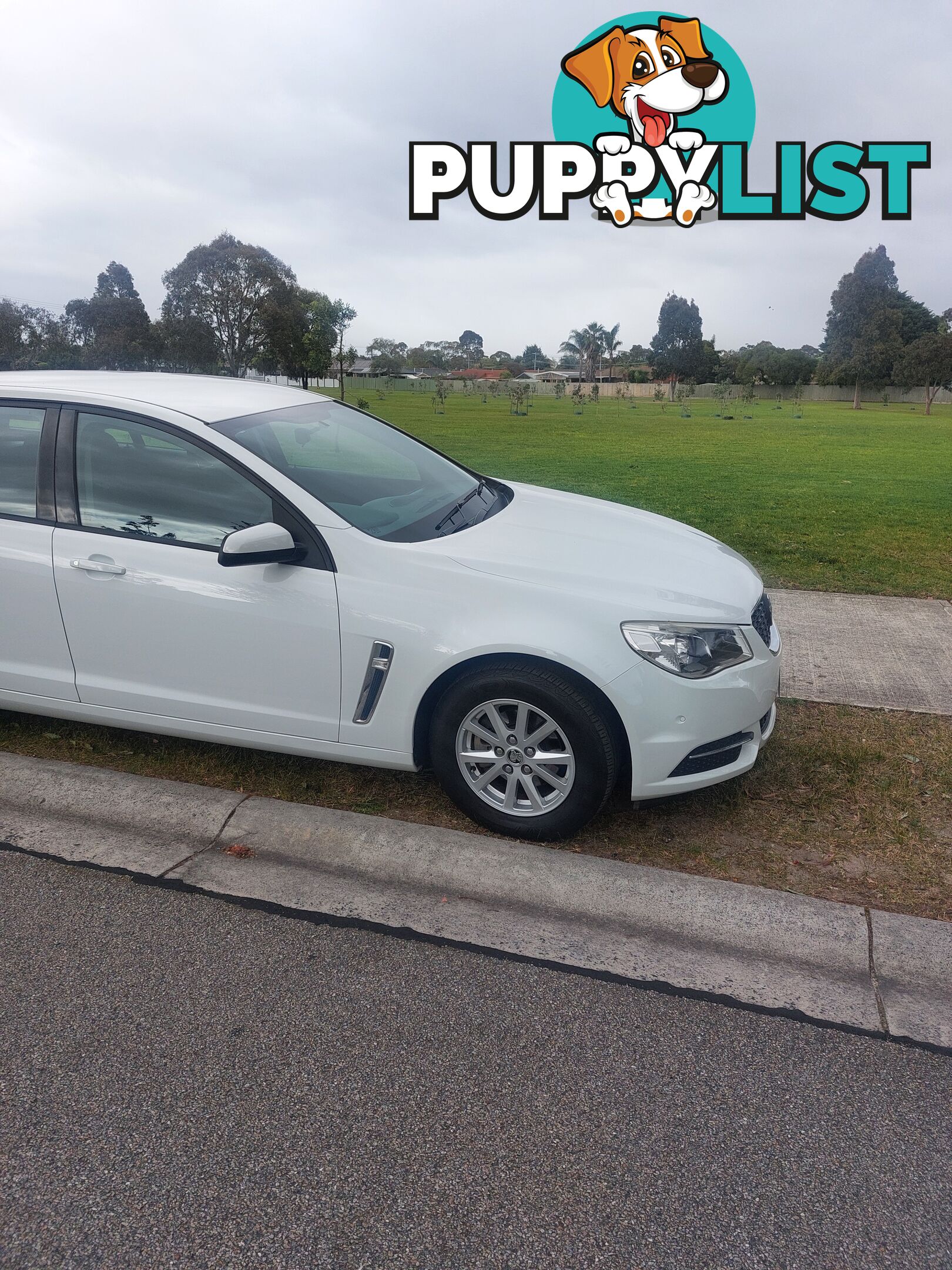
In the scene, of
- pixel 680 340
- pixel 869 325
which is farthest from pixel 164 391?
pixel 680 340

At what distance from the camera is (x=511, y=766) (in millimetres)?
3445

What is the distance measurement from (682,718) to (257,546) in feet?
5.31

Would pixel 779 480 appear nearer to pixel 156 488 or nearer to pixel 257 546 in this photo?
pixel 156 488

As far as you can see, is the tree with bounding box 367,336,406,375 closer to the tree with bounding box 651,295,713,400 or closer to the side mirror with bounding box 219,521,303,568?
the tree with bounding box 651,295,713,400

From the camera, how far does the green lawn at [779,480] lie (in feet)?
26.9

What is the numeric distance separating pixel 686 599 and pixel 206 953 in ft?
6.60

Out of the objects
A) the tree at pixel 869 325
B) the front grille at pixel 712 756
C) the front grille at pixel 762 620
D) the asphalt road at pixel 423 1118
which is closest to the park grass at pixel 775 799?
the front grille at pixel 712 756

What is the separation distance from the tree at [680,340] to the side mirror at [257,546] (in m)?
121

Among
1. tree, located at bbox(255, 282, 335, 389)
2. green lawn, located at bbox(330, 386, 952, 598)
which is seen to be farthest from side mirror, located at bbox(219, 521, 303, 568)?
tree, located at bbox(255, 282, 335, 389)

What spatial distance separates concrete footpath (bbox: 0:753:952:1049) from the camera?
9.13 feet

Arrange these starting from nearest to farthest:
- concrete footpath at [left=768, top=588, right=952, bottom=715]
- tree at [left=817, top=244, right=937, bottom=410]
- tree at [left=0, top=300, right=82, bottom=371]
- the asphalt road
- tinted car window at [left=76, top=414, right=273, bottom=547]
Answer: the asphalt road → tinted car window at [left=76, top=414, right=273, bottom=547] → concrete footpath at [left=768, top=588, right=952, bottom=715] → tree at [left=0, top=300, right=82, bottom=371] → tree at [left=817, top=244, right=937, bottom=410]

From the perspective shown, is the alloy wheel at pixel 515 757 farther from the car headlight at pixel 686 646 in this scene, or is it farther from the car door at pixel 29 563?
the car door at pixel 29 563

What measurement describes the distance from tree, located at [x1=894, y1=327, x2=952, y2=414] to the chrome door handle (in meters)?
64.3

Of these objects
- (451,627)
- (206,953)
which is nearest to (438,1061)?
(206,953)
